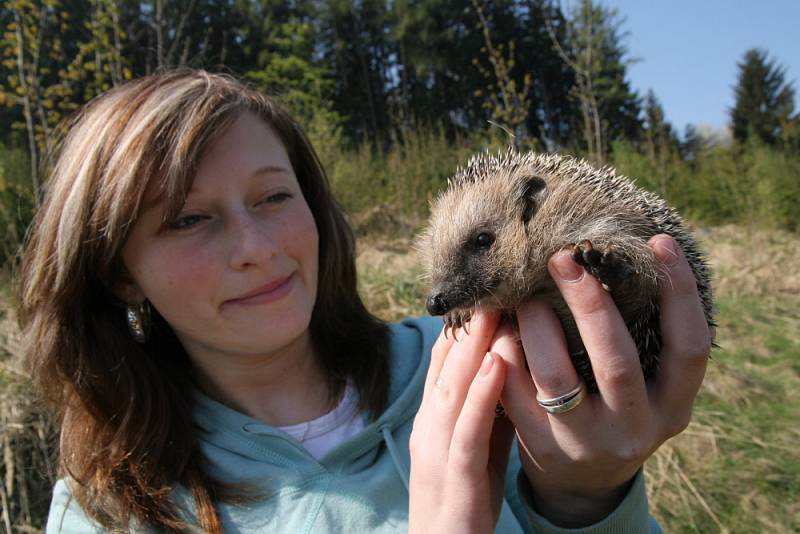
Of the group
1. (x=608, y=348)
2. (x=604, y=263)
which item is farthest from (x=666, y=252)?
(x=608, y=348)

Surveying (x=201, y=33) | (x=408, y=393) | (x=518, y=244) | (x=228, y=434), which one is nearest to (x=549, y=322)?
(x=518, y=244)

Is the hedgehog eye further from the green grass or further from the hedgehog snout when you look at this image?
the green grass

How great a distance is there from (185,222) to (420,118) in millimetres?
10769

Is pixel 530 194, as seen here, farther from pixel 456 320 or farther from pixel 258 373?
pixel 258 373

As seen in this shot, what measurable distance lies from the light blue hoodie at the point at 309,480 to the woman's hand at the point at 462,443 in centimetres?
30

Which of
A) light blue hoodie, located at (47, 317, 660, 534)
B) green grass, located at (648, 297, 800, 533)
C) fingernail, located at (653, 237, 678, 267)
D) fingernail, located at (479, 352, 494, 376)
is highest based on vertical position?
fingernail, located at (653, 237, 678, 267)

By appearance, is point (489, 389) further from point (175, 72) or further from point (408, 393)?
point (175, 72)

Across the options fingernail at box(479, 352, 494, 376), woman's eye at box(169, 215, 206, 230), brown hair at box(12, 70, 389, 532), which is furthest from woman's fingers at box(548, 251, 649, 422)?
woman's eye at box(169, 215, 206, 230)

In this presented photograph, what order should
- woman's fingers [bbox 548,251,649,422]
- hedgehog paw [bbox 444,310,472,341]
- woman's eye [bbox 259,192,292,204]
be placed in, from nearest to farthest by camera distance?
woman's fingers [bbox 548,251,649,422], hedgehog paw [bbox 444,310,472,341], woman's eye [bbox 259,192,292,204]

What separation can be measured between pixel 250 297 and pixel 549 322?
3.03 ft

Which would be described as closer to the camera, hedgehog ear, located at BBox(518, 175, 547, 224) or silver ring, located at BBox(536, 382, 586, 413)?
silver ring, located at BBox(536, 382, 586, 413)

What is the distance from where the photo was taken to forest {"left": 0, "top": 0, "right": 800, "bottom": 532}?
187 inches

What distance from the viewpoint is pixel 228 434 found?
1.80 m

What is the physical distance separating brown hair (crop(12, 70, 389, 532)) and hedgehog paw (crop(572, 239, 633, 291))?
91cm
